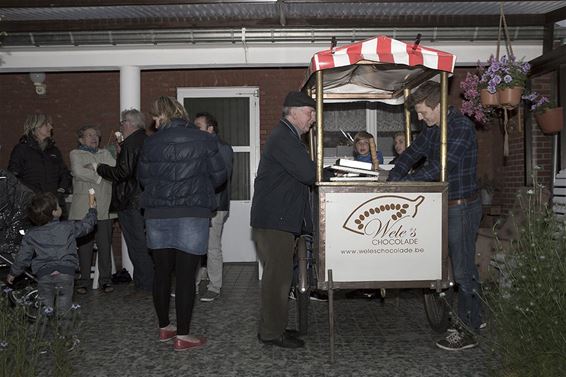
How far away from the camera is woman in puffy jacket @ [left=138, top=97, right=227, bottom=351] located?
15.8 feet

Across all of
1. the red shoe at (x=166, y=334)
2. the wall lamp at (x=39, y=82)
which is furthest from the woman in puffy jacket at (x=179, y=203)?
the wall lamp at (x=39, y=82)

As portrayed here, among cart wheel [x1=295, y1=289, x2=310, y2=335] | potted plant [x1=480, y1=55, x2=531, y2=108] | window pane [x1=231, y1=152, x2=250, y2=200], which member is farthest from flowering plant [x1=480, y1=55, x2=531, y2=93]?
window pane [x1=231, y1=152, x2=250, y2=200]

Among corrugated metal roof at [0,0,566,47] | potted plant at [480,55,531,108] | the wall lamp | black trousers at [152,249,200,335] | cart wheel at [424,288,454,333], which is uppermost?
corrugated metal roof at [0,0,566,47]

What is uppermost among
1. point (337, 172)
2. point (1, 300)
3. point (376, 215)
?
point (337, 172)

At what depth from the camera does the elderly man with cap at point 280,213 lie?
477 centimetres

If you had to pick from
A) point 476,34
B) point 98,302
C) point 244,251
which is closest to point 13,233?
point 98,302

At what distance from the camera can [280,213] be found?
477 cm

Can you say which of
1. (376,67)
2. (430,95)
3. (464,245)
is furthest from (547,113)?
(464,245)

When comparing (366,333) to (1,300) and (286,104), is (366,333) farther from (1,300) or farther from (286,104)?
(1,300)

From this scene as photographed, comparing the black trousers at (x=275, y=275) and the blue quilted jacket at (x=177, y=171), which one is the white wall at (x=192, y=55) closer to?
the blue quilted jacket at (x=177, y=171)

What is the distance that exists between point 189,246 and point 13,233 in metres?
2.11

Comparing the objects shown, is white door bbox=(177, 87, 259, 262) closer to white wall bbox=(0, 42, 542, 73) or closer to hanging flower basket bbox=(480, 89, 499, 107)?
white wall bbox=(0, 42, 542, 73)

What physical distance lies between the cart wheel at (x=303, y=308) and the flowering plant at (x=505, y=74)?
3.34 m

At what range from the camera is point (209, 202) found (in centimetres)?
493
